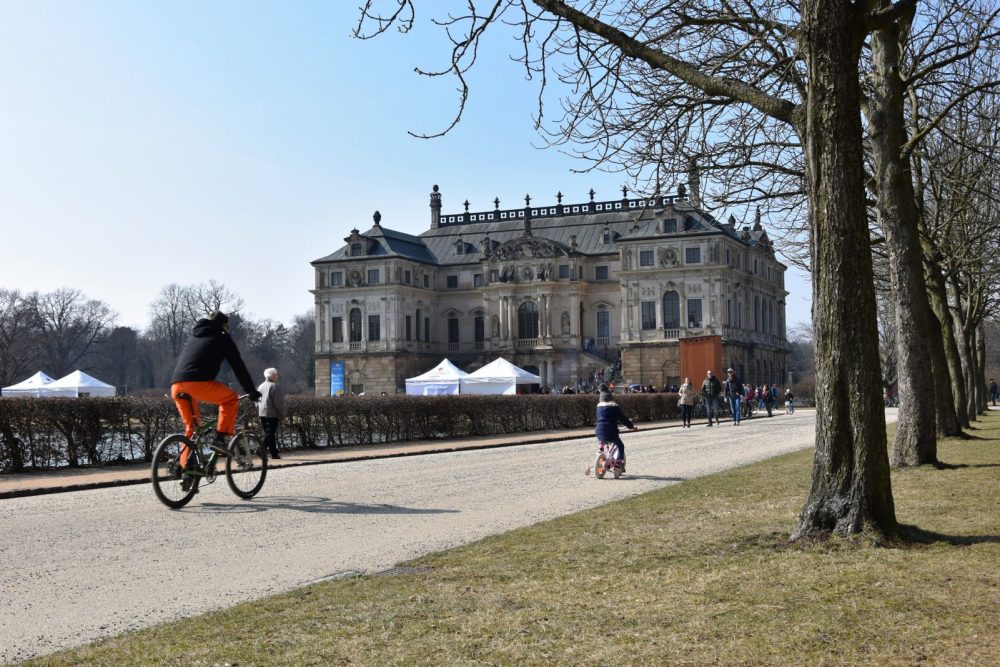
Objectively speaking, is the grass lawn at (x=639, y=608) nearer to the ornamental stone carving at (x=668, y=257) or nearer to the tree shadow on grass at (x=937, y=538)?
the tree shadow on grass at (x=937, y=538)

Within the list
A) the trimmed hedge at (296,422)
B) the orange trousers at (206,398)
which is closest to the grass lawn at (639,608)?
the orange trousers at (206,398)

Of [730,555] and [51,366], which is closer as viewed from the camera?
[730,555]

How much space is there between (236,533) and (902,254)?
32.4 feet

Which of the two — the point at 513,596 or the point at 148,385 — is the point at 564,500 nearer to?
the point at 513,596

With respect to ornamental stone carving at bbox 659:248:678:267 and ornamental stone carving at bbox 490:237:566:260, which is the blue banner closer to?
ornamental stone carving at bbox 490:237:566:260

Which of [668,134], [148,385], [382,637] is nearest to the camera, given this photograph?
[382,637]

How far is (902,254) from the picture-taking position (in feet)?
47.5

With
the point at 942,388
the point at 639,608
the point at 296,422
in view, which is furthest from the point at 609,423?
the point at 296,422

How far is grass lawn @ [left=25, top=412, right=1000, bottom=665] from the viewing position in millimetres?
4785

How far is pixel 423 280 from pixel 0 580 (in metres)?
84.4

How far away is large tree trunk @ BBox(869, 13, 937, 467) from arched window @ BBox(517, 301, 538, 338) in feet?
235

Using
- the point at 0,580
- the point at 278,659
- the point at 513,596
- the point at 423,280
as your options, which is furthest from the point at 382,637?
the point at 423,280

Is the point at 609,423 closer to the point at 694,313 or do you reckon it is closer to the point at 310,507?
the point at 310,507

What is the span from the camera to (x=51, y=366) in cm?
9631
